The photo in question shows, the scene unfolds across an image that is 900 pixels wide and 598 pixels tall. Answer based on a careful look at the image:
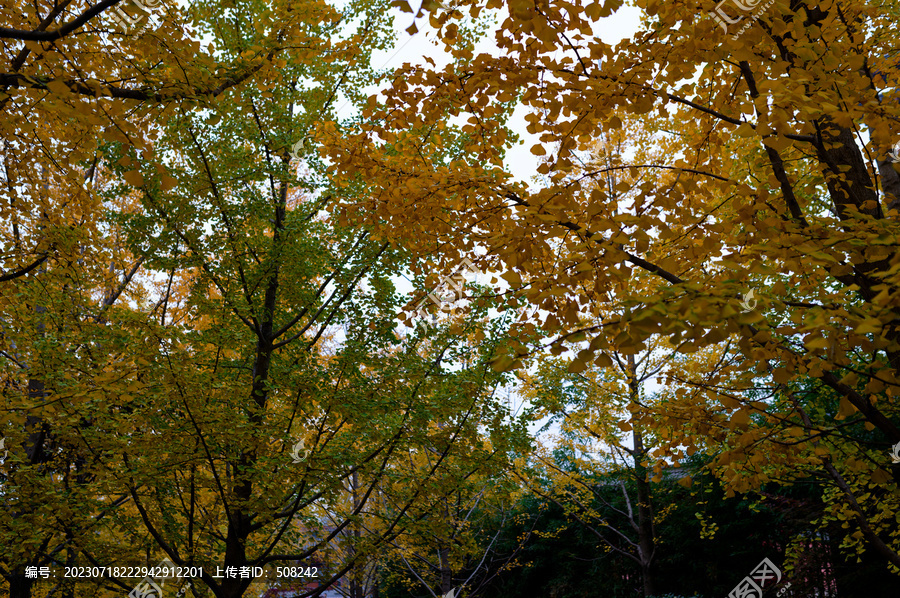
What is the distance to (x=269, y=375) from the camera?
5230 millimetres

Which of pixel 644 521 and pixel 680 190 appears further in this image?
pixel 644 521

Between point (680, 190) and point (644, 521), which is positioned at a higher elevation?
point (680, 190)

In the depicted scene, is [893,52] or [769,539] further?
[769,539]

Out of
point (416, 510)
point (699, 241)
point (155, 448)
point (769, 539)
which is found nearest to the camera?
point (699, 241)

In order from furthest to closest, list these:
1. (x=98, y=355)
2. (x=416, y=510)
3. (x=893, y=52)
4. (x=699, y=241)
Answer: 1. (x=416, y=510)
2. (x=98, y=355)
3. (x=893, y=52)
4. (x=699, y=241)

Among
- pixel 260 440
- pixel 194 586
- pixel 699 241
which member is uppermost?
pixel 699 241

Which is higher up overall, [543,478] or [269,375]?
[269,375]

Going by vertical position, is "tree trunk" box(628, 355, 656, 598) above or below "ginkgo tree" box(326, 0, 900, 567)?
below

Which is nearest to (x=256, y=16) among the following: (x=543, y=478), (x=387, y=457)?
(x=387, y=457)

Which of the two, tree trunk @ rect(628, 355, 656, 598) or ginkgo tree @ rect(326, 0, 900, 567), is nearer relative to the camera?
ginkgo tree @ rect(326, 0, 900, 567)

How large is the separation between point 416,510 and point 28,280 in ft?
14.8

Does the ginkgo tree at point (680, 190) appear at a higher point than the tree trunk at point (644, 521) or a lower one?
higher

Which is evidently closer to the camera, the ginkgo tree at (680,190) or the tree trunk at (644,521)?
the ginkgo tree at (680,190)

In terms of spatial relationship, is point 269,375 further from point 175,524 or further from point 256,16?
point 256,16
